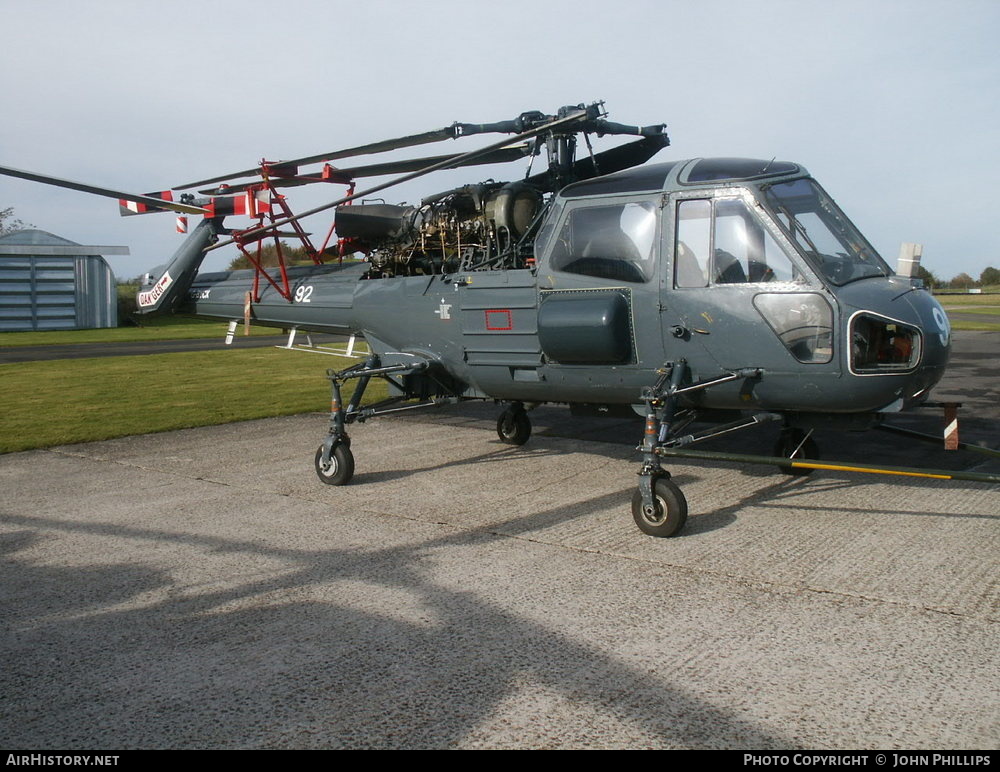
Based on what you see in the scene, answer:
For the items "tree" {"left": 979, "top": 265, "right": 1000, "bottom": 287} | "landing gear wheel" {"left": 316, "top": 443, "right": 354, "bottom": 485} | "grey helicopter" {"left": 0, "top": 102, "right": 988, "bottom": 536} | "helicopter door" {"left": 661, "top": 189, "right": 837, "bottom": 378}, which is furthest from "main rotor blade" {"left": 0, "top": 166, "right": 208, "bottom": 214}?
A: "tree" {"left": 979, "top": 265, "right": 1000, "bottom": 287}

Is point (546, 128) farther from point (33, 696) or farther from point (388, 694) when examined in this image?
point (33, 696)

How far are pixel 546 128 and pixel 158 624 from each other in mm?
4697

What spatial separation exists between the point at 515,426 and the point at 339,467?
258cm

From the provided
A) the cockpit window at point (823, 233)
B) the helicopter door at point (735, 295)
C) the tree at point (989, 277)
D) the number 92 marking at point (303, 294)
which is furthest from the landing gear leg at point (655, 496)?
the tree at point (989, 277)

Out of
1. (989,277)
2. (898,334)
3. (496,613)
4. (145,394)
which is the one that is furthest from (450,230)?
(989,277)

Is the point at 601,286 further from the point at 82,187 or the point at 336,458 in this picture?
the point at 82,187

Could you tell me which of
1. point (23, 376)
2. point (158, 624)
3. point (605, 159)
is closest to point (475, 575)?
point (158, 624)

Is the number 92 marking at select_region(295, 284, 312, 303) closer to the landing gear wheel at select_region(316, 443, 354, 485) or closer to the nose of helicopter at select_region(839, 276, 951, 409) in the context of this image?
the landing gear wheel at select_region(316, 443, 354, 485)

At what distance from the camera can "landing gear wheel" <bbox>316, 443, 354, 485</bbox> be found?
7.64m

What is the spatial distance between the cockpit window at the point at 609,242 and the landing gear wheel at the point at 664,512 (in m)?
1.76

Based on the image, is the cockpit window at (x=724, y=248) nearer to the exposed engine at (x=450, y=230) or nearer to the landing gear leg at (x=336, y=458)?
the exposed engine at (x=450, y=230)

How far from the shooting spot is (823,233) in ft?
20.7

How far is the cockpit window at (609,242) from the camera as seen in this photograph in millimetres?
6648

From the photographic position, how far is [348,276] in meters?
9.69
